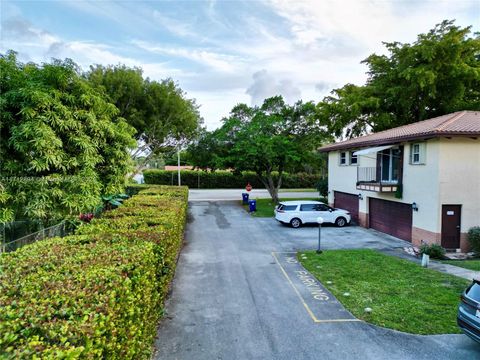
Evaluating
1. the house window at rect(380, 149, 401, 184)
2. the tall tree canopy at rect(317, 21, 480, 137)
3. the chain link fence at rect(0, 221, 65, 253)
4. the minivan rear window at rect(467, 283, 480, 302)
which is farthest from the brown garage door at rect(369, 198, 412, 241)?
the chain link fence at rect(0, 221, 65, 253)

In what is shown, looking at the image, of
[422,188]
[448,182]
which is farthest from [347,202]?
[448,182]

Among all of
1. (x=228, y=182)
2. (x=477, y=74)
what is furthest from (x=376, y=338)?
(x=228, y=182)

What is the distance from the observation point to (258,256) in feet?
40.4

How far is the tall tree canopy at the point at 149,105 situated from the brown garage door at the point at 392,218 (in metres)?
16.1

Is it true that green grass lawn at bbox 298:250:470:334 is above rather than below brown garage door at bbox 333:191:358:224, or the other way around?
below

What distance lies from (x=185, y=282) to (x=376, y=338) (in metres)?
5.33

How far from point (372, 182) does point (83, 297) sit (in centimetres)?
1570

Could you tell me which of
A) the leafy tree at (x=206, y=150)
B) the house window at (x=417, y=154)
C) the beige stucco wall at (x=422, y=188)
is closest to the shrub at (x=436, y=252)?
the beige stucco wall at (x=422, y=188)

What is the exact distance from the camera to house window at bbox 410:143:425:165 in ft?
45.1

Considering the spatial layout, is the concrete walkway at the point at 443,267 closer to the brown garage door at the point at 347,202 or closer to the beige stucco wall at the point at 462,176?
the beige stucco wall at the point at 462,176

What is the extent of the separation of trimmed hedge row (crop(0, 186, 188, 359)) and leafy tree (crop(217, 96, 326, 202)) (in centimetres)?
1871

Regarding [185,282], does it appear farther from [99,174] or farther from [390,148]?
[390,148]

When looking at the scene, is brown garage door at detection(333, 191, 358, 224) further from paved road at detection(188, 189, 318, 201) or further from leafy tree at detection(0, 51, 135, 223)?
leafy tree at detection(0, 51, 135, 223)

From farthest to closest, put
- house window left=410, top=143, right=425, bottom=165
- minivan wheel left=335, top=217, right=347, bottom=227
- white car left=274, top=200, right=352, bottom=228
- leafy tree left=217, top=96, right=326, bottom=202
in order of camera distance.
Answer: leafy tree left=217, top=96, right=326, bottom=202, minivan wheel left=335, top=217, right=347, bottom=227, white car left=274, top=200, right=352, bottom=228, house window left=410, top=143, right=425, bottom=165
